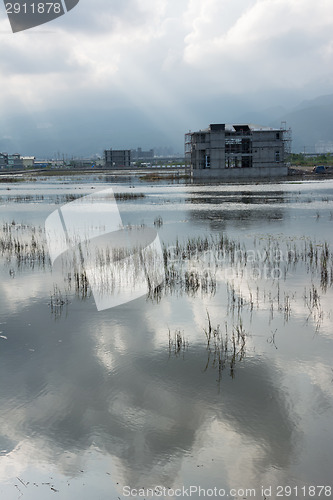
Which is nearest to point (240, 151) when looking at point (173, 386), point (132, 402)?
point (173, 386)

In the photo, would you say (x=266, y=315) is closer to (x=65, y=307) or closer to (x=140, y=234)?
(x=65, y=307)

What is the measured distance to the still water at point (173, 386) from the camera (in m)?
7.34

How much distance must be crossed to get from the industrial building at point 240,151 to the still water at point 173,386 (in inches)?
3571

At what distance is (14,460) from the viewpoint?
7.75m

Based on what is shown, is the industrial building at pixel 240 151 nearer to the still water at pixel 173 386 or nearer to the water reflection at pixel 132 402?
the still water at pixel 173 386

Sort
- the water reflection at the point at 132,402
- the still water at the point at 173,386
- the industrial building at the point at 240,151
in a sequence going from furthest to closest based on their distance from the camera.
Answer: the industrial building at the point at 240,151
the water reflection at the point at 132,402
the still water at the point at 173,386

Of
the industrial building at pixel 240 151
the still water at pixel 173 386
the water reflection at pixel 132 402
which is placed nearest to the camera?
the still water at pixel 173 386

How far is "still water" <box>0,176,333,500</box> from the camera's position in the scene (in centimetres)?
734

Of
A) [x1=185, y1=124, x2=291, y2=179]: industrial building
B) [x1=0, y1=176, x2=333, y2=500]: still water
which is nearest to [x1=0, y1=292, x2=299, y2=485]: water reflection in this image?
[x1=0, y1=176, x2=333, y2=500]: still water

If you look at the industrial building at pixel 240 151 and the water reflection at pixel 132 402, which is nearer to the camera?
the water reflection at pixel 132 402

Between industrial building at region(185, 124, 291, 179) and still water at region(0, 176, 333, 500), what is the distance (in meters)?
90.7

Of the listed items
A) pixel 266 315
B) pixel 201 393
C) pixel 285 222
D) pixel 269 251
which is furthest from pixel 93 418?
Result: pixel 285 222

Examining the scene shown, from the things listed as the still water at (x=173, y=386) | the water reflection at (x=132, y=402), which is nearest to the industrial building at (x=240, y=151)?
the still water at (x=173, y=386)

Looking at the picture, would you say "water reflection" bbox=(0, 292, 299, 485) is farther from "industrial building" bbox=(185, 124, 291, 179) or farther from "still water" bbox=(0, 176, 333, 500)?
→ "industrial building" bbox=(185, 124, 291, 179)
